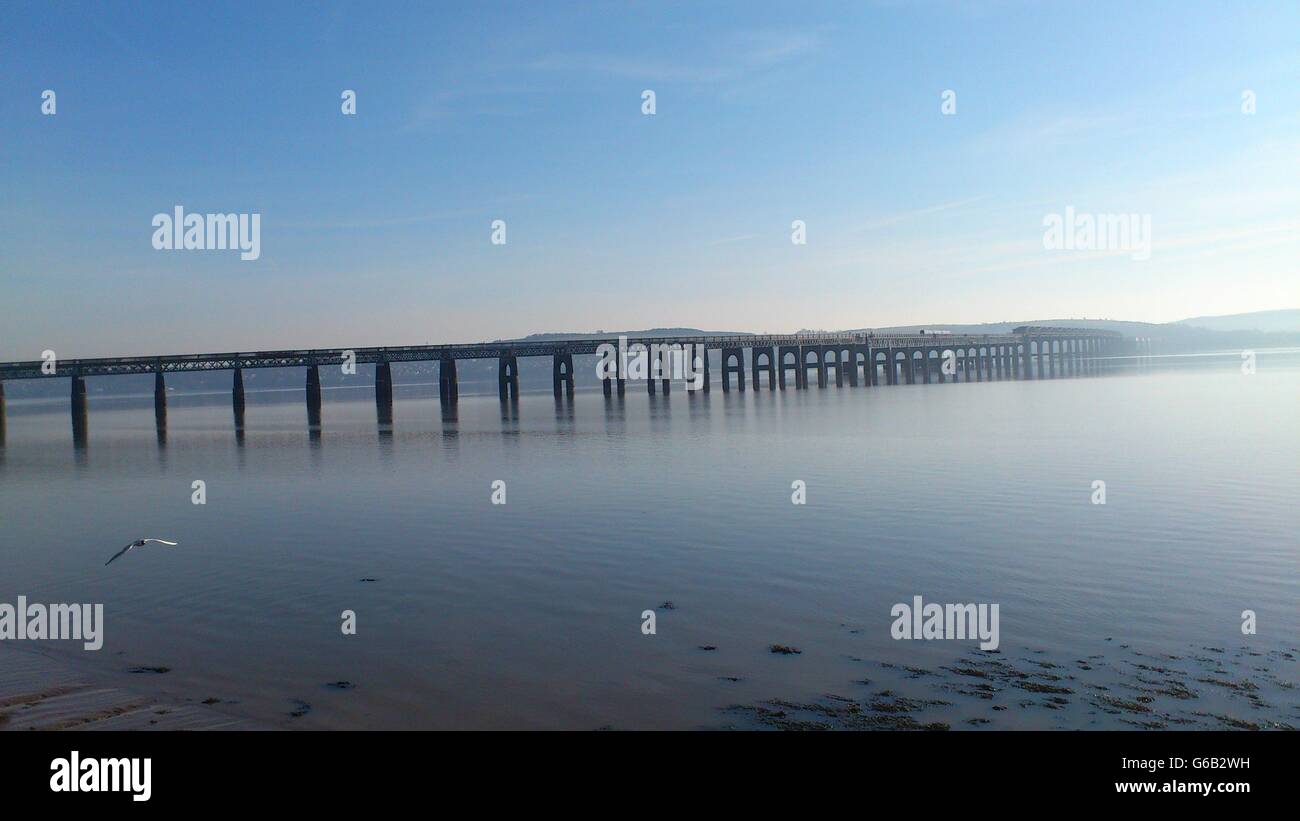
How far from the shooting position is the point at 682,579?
53.2 feet

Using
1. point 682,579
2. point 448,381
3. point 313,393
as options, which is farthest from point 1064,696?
point 448,381

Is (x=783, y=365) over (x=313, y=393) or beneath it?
over

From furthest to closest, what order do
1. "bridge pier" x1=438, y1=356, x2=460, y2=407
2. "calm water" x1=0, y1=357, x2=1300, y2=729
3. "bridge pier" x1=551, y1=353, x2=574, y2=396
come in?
"bridge pier" x1=551, y1=353, x2=574, y2=396 < "bridge pier" x1=438, y1=356, x2=460, y2=407 < "calm water" x1=0, y1=357, x2=1300, y2=729

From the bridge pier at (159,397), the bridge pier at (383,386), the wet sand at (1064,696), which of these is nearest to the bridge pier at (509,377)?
the bridge pier at (383,386)

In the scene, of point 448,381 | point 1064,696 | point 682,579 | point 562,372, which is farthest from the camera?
point 562,372

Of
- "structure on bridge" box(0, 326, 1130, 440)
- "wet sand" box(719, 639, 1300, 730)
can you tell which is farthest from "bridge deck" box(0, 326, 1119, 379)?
"wet sand" box(719, 639, 1300, 730)

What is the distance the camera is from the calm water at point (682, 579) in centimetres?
1045

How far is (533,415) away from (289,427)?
67.0 feet

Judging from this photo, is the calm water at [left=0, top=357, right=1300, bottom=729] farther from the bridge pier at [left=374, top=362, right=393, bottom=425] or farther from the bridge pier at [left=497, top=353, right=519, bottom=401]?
the bridge pier at [left=497, top=353, right=519, bottom=401]

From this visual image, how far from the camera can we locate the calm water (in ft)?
34.3

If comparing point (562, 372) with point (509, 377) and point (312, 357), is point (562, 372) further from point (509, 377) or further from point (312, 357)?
point (312, 357)

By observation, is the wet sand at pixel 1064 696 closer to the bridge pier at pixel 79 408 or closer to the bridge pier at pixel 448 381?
the bridge pier at pixel 79 408

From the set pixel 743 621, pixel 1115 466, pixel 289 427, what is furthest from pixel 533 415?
pixel 743 621

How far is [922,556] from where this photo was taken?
1753 centimetres
